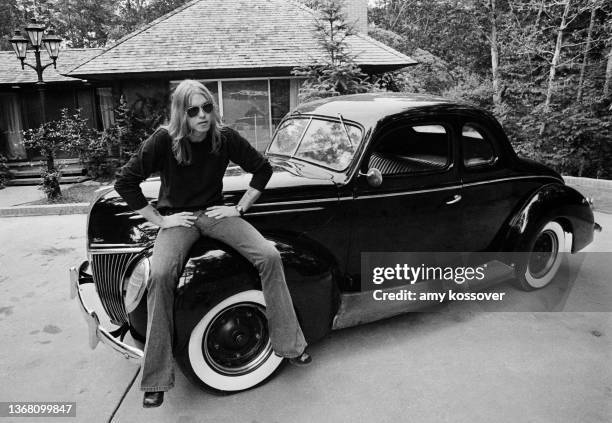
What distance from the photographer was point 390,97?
3955 millimetres

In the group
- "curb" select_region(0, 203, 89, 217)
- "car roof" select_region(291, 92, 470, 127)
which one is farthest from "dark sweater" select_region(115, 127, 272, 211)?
"curb" select_region(0, 203, 89, 217)

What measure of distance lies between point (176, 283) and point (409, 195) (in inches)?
78.2

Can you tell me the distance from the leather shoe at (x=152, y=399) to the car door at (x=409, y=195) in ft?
5.44

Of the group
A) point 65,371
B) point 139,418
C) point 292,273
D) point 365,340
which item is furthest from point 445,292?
point 65,371

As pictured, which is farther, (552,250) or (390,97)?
(552,250)

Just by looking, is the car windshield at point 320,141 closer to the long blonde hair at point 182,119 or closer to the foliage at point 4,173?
the long blonde hair at point 182,119

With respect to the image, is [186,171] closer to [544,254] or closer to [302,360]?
[302,360]

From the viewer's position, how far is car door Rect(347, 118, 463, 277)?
340 centimetres

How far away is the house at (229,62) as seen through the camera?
36.9 feet

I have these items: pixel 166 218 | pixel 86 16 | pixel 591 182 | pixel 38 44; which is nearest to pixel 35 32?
pixel 38 44

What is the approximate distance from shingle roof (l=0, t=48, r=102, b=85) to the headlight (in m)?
12.1

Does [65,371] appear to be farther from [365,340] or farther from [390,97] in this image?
[390,97]

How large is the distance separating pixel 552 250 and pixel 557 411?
218 cm
